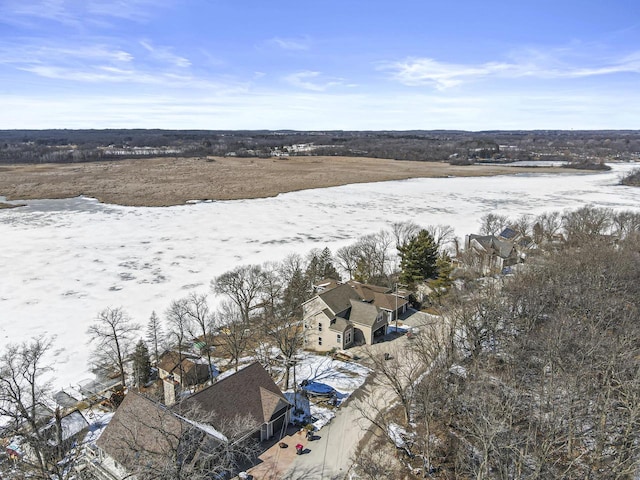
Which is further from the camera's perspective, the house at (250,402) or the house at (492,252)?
the house at (492,252)

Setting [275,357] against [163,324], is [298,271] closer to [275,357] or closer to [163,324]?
[275,357]

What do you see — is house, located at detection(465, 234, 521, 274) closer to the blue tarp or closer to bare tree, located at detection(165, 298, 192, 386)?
the blue tarp

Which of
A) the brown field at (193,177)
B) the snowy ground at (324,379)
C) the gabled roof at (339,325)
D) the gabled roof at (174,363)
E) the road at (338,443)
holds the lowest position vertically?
the snowy ground at (324,379)

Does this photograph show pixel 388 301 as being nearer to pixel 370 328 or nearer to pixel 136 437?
pixel 370 328

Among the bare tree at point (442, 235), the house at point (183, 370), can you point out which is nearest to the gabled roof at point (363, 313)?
the house at point (183, 370)

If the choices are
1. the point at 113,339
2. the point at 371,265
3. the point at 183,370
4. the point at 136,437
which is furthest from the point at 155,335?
the point at 371,265

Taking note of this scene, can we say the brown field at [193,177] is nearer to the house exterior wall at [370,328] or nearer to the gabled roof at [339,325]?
the gabled roof at [339,325]
